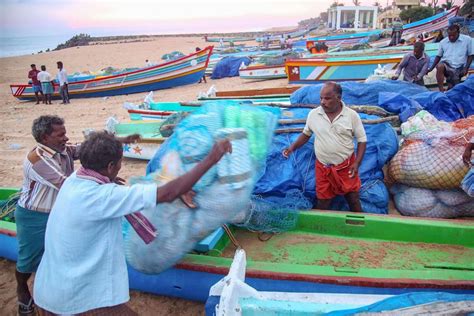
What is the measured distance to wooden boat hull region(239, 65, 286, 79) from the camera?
1514 centimetres

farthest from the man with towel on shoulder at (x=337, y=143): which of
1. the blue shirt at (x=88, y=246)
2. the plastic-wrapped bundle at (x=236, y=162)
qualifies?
the blue shirt at (x=88, y=246)

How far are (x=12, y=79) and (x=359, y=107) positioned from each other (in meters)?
22.4

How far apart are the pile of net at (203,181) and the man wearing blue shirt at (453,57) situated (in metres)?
5.53

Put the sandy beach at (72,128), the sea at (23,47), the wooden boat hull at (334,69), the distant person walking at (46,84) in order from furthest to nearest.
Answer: the sea at (23,47)
the distant person walking at (46,84)
the wooden boat hull at (334,69)
the sandy beach at (72,128)

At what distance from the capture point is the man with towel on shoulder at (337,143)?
335cm

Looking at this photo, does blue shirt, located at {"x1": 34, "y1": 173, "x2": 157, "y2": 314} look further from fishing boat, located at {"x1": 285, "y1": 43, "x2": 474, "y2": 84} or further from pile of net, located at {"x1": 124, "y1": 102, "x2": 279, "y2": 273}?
fishing boat, located at {"x1": 285, "y1": 43, "x2": 474, "y2": 84}

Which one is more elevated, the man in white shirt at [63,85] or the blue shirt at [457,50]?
the blue shirt at [457,50]

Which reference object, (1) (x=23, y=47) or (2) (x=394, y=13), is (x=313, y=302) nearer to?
(2) (x=394, y=13)

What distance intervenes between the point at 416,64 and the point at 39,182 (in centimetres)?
658

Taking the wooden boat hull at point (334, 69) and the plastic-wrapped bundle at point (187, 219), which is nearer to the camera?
the plastic-wrapped bundle at point (187, 219)

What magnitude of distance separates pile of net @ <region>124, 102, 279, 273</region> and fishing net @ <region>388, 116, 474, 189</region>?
1.82 meters

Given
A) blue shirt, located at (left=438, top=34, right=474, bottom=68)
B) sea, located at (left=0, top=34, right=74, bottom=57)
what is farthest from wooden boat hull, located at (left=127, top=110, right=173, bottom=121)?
sea, located at (left=0, top=34, right=74, bottom=57)

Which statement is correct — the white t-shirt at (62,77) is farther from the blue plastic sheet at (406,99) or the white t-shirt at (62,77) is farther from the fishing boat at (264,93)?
the blue plastic sheet at (406,99)

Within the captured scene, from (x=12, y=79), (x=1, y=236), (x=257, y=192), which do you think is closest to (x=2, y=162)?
(x=1, y=236)
